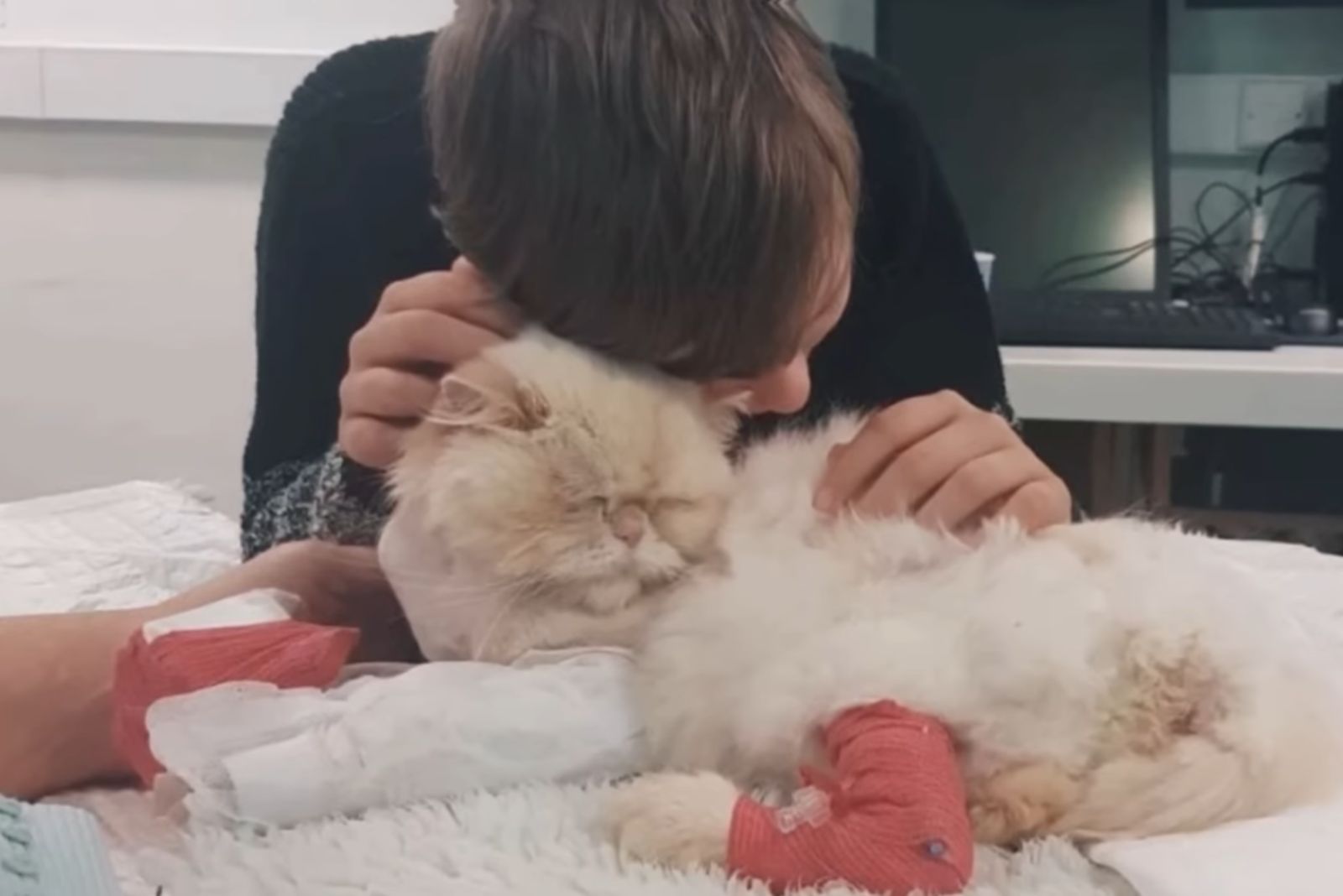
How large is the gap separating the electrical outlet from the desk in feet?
1.72

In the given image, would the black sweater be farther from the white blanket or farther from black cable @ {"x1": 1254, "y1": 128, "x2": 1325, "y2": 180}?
black cable @ {"x1": 1254, "y1": 128, "x2": 1325, "y2": 180}

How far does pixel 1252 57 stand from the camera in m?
1.88

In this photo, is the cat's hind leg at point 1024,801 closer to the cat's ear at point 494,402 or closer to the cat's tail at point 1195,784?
the cat's tail at point 1195,784

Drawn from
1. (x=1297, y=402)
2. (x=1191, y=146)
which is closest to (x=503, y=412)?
(x=1297, y=402)

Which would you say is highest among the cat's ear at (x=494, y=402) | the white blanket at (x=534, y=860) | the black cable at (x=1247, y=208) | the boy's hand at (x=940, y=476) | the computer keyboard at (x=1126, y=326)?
the cat's ear at (x=494, y=402)

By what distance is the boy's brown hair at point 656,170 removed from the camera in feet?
1.97

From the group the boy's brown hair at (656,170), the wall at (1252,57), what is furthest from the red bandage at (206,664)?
the wall at (1252,57)

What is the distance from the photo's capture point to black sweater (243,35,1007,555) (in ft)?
3.20

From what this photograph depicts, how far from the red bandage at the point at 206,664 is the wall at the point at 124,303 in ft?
4.59

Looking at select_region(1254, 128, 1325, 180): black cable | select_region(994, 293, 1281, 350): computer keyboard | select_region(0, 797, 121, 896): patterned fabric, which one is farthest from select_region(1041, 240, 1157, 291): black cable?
select_region(0, 797, 121, 896): patterned fabric

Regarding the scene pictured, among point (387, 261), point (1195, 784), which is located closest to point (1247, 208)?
point (387, 261)

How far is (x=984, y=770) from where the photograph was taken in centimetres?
54

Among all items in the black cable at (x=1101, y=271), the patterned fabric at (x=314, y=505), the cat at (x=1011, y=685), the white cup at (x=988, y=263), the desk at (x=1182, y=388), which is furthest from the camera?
the black cable at (x=1101, y=271)

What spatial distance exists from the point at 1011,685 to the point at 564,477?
19 centimetres
